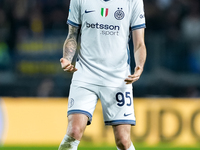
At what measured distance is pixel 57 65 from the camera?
11305 millimetres

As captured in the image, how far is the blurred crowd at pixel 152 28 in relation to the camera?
442 inches

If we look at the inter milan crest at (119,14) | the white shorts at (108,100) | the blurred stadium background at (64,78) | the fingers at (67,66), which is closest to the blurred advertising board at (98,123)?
the blurred stadium background at (64,78)

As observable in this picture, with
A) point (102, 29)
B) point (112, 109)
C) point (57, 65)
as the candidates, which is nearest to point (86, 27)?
point (102, 29)

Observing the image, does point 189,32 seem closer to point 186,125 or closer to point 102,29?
point 186,125

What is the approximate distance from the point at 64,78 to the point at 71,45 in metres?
6.67

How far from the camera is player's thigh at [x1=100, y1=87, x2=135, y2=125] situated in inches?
181

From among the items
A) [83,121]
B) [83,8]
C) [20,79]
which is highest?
[83,8]

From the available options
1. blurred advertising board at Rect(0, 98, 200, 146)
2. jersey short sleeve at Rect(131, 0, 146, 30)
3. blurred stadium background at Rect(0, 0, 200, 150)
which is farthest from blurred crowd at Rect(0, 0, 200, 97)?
jersey short sleeve at Rect(131, 0, 146, 30)

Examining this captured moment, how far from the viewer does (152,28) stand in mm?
11789

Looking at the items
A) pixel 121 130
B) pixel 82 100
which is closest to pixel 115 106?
pixel 121 130

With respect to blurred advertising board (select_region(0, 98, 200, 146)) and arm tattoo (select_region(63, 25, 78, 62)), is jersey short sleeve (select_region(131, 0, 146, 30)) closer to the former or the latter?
arm tattoo (select_region(63, 25, 78, 62))

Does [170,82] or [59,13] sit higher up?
[59,13]

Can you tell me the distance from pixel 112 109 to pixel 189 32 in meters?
7.62

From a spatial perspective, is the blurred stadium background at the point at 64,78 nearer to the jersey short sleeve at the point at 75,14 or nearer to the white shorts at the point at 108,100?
the white shorts at the point at 108,100
